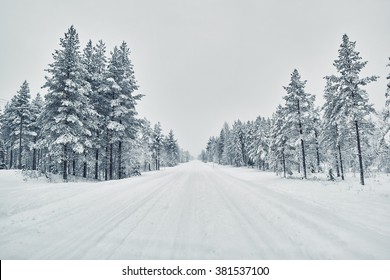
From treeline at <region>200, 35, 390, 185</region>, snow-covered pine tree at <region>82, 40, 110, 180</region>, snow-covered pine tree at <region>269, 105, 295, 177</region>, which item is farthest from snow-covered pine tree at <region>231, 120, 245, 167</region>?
snow-covered pine tree at <region>82, 40, 110, 180</region>

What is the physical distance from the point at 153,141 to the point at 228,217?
52.6 meters

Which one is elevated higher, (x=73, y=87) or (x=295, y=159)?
(x=73, y=87)

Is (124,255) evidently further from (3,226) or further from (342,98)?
(342,98)

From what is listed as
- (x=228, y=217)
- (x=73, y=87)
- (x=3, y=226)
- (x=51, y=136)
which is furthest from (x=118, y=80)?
(x=228, y=217)

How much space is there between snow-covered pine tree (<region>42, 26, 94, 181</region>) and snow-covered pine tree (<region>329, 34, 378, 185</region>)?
25.3 metres

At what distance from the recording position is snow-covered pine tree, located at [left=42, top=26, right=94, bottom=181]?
734 inches

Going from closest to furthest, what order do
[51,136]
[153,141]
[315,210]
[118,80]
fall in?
[315,210]
[51,136]
[118,80]
[153,141]

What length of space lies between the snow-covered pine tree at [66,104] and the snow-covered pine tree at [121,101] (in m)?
3.35

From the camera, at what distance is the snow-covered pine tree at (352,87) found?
1931cm

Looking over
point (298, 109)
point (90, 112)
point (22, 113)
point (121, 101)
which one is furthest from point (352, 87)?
point (22, 113)

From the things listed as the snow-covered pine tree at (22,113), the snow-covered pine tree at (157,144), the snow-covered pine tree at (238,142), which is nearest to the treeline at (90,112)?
the snow-covered pine tree at (22,113)

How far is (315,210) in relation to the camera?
849cm

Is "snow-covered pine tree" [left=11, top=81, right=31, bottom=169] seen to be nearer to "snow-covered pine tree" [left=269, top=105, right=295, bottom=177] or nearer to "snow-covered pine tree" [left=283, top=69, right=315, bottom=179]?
"snow-covered pine tree" [left=269, top=105, right=295, bottom=177]

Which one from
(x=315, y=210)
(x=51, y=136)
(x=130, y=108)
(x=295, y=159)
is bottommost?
(x=315, y=210)
